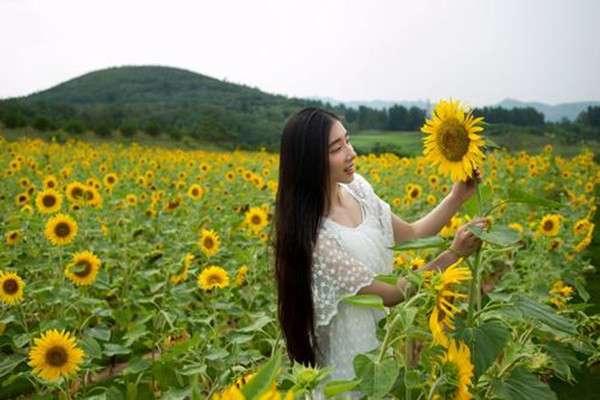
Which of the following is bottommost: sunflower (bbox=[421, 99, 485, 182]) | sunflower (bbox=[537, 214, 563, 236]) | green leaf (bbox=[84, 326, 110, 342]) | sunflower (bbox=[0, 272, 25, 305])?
green leaf (bbox=[84, 326, 110, 342])

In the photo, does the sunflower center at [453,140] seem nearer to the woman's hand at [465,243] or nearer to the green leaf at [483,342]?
the woman's hand at [465,243]

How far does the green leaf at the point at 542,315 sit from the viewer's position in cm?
130

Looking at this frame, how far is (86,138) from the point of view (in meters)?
19.2

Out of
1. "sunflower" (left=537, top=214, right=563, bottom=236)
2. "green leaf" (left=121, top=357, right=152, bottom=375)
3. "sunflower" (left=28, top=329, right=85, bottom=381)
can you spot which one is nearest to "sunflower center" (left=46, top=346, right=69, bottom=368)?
"sunflower" (left=28, top=329, right=85, bottom=381)

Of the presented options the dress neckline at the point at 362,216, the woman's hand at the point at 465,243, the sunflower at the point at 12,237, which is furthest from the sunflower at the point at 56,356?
the sunflower at the point at 12,237

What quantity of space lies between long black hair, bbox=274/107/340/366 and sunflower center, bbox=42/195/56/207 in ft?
7.39

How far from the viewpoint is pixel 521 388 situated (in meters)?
1.42

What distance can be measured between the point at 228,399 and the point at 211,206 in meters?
5.75

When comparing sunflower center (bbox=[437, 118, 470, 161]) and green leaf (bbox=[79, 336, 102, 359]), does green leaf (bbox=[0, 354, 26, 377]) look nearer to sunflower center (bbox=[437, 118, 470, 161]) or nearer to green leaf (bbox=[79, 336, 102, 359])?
A: green leaf (bbox=[79, 336, 102, 359])

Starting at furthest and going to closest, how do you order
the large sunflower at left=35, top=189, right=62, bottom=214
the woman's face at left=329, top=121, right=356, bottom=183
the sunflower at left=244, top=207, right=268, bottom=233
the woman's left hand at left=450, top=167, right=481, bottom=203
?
the sunflower at left=244, top=207, right=268, bottom=233 → the large sunflower at left=35, top=189, right=62, bottom=214 → the woman's face at left=329, top=121, right=356, bottom=183 → the woman's left hand at left=450, top=167, right=481, bottom=203

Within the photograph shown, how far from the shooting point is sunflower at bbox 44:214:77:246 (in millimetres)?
3408

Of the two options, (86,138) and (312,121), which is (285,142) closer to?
(312,121)

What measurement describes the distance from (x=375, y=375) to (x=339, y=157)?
1306 millimetres

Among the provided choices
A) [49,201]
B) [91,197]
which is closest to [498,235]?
[49,201]
